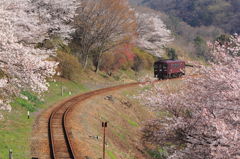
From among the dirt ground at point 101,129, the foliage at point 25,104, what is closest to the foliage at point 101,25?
the dirt ground at point 101,129

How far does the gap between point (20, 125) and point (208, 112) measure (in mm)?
13139

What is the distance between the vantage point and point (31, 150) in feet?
59.7

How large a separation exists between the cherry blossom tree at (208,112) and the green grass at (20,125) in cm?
723

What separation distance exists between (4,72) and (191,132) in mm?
9603

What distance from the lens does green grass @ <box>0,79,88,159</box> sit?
1807 cm

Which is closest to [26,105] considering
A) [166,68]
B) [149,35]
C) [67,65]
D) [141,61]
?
[67,65]

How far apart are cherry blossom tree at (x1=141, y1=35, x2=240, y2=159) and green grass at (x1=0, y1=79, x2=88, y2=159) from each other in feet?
23.7

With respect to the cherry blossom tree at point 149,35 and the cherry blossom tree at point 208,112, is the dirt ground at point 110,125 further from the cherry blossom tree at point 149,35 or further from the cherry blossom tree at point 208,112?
the cherry blossom tree at point 149,35

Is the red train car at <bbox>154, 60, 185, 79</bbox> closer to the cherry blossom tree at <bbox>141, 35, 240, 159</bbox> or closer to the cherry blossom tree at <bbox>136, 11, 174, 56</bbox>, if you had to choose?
the cherry blossom tree at <bbox>136, 11, 174, 56</bbox>

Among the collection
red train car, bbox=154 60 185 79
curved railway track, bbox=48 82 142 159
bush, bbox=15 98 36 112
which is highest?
red train car, bbox=154 60 185 79

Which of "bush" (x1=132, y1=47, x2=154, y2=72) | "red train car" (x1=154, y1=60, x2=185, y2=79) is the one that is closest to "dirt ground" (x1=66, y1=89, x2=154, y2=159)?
"red train car" (x1=154, y1=60, x2=185, y2=79)

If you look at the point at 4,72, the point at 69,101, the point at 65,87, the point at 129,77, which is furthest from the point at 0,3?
the point at 129,77

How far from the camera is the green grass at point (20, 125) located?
18.1 meters

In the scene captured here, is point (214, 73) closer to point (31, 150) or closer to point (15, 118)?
point (31, 150)
